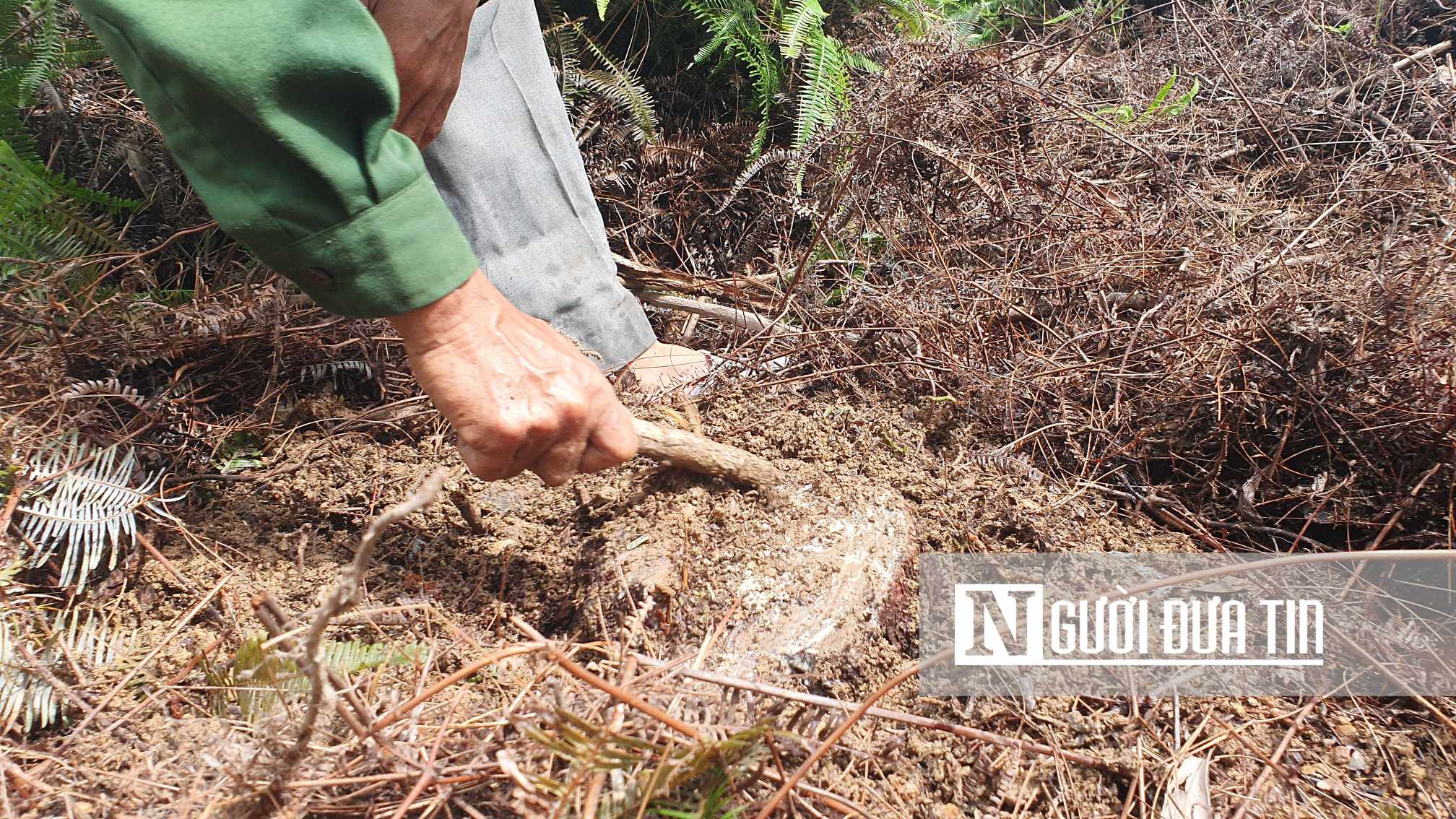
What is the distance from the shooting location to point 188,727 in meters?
1.35

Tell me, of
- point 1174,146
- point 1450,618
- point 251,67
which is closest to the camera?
point 251,67

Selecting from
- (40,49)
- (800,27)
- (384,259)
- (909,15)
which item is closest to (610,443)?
(384,259)

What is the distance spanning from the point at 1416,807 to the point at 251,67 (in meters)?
2.17

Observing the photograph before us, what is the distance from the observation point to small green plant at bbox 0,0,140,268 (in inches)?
81.6

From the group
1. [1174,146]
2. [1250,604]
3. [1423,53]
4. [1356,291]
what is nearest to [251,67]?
[1250,604]

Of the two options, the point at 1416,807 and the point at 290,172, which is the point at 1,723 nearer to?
the point at 290,172

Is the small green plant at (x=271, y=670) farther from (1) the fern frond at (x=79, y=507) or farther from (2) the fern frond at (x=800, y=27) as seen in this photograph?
(2) the fern frond at (x=800, y=27)

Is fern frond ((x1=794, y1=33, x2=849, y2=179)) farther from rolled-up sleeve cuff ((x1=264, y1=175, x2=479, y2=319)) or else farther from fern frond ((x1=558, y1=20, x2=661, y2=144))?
rolled-up sleeve cuff ((x1=264, y1=175, x2=479, y2=319))

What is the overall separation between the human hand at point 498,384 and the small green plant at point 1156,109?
2.35m

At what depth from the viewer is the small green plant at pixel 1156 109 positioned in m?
2.94

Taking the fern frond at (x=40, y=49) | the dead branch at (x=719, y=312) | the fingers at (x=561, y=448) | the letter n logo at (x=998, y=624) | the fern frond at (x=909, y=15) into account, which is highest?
the fern frond at (x=40, y=49)

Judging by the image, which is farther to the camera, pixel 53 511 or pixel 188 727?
pixel 53 511

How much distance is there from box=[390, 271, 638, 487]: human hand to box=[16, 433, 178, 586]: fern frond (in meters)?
0.86

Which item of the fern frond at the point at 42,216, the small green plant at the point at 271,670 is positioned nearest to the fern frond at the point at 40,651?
the small green plant at the point at 271,670
